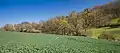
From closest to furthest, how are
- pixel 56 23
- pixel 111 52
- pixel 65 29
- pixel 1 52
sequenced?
1. pixel 1 52
2. pixel 111 52
3. pixel 65 29
4. pixel 56 23

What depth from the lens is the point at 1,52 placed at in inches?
1023

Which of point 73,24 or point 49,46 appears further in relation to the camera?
point 73,24

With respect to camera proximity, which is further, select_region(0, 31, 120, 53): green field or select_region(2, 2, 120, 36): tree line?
select_region(2, 2, 120, 36): tree line

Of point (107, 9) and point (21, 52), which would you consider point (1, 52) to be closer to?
point (21, 52)

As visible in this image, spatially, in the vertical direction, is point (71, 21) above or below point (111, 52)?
above

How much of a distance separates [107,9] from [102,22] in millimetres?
40148

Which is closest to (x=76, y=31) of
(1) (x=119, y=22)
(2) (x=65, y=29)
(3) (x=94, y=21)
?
(2) (x=65, y=29)

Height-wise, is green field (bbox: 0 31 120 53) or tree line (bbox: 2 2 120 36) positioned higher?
tree line (bbox: 2 2 120 36)

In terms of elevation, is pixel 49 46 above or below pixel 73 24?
below

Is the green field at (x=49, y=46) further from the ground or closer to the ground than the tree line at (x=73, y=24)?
closer to the ground

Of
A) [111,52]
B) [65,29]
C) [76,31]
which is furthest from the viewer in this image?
[65,29]

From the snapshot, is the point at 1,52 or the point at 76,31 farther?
the point at 76,31

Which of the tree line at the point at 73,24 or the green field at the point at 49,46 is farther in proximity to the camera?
the tree line at the point at 73,24

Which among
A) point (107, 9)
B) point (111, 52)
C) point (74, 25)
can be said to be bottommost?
point (111, 52)
